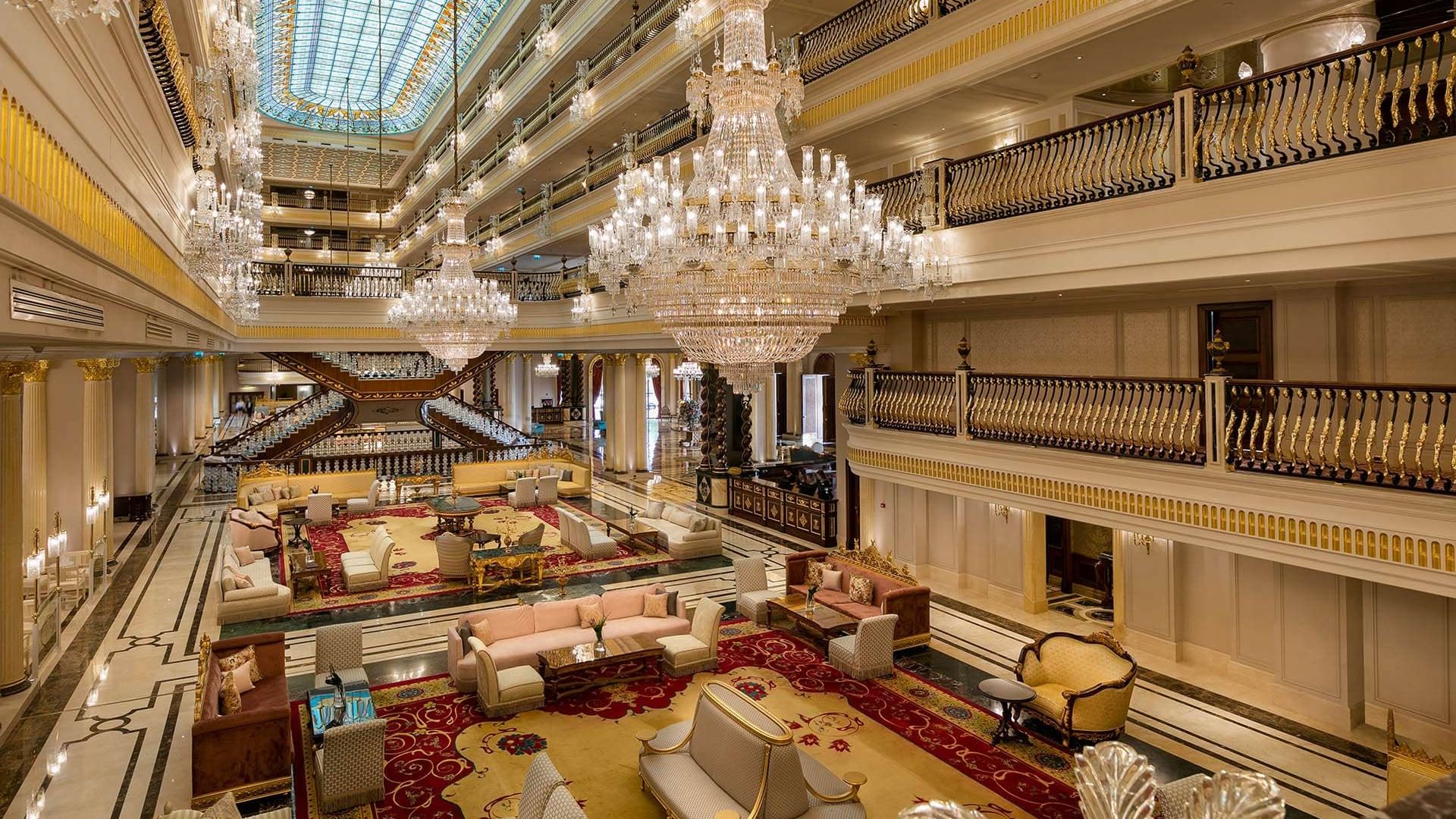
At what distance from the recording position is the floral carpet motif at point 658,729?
19.5 feet

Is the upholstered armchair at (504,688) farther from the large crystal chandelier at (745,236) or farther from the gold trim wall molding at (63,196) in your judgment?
the gold trim wall molding at (63,196)

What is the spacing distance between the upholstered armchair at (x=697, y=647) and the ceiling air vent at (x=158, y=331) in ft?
16.8

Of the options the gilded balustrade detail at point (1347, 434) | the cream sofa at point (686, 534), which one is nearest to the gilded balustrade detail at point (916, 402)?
the gilded balustrade detail at point (1347, 434)

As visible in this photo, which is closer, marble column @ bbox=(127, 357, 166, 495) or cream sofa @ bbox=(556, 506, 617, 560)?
cream sofa @ bbox=(556, 506, 617, 560)

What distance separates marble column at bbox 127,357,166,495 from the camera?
626 inches

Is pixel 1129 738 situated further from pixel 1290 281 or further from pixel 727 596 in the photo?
pixel 727 596

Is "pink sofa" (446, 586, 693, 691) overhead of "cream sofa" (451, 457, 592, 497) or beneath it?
beneath

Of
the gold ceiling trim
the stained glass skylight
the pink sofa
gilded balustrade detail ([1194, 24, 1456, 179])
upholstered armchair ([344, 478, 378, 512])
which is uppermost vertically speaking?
the stained glass skylight

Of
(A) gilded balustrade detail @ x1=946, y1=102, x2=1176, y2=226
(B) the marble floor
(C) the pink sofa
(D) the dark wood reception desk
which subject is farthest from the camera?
(D) the dark wood reception desk

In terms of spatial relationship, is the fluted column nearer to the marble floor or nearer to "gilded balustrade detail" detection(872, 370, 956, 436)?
the marble floor

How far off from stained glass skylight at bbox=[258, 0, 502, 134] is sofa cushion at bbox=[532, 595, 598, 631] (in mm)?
14432

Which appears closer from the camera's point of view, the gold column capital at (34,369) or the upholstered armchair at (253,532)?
the gold column capital at (34,369)

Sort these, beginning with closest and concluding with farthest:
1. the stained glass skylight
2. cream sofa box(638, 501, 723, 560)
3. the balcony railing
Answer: the balcony railing → cream sofa box(638, 501, 723, 560) → the stained glass skylight

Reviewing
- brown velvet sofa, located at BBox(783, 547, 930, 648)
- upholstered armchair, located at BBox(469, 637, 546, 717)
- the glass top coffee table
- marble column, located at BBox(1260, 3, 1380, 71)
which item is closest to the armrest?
the glass top coffee table
